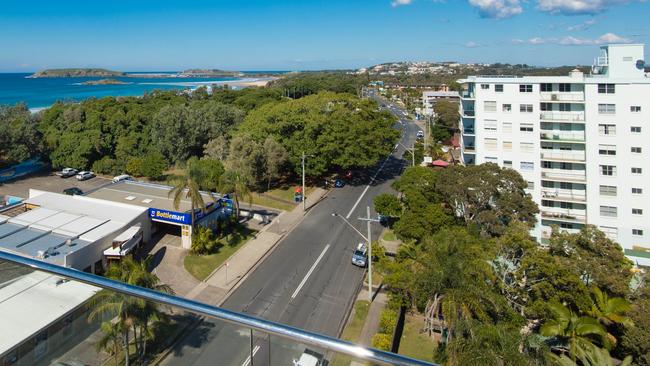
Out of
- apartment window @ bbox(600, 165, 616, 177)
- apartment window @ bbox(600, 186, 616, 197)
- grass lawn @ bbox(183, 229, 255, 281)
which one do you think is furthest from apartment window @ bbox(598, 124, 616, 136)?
grass lawn @ bbox(183, 229, 255, 281)

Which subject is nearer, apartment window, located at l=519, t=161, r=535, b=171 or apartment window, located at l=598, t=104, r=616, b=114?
apartment window, located at l=598, t=104, r=616, b=114

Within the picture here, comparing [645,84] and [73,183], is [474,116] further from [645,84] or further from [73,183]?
[73,183]

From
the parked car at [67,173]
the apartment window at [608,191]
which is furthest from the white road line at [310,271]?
the parked car at [67,173]

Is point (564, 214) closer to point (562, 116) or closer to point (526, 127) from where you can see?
point (526, 127)

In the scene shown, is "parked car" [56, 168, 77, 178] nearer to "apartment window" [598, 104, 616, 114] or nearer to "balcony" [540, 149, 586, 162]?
"balcony" [540, 149, 586, 162]

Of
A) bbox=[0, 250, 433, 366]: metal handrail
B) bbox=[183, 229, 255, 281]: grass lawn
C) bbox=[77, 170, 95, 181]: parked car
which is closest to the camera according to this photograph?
bbox=[0, 250, 433, 366]: metal handrail
